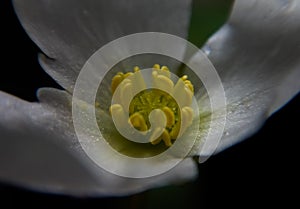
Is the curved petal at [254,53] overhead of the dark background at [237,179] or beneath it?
overhead

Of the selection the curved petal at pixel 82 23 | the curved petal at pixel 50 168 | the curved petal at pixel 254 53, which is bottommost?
the curved petal at pixel 50 168

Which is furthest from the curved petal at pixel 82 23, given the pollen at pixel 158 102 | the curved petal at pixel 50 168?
the curved petal at pixel 50 168

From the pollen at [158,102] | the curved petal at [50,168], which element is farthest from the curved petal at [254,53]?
the curved petal at [50,168]

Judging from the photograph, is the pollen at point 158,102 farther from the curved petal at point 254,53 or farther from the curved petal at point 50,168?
the curved petal at point 50,168

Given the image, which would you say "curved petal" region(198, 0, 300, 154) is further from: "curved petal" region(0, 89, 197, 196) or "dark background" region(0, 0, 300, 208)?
"curved petal" region(0, 89, 197, 196)

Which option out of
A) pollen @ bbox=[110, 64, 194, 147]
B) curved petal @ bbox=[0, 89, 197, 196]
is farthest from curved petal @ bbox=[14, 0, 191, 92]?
curved petal @ bbox=[0, 89, 197, 196]

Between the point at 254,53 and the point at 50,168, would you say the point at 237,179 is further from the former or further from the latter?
the point at 50,168

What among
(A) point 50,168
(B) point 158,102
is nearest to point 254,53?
(B) point 158,102

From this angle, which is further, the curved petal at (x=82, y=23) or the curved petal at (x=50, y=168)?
the curved petal at (x=82, y=23)
